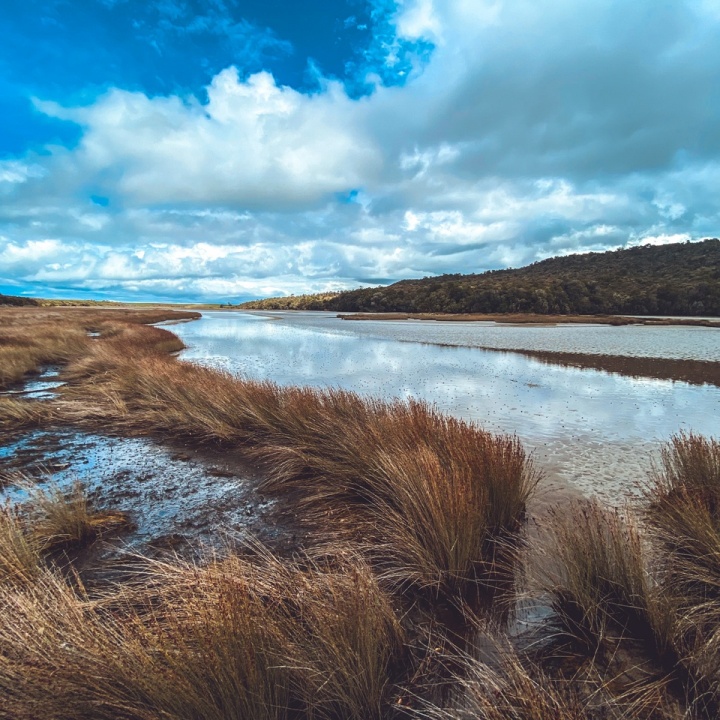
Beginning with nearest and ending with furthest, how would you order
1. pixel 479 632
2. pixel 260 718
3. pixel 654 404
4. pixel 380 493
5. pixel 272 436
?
pixel 260 718 → pixel 479 632 → pixel 380 493 → pixel 272 436 → pixel 654 404

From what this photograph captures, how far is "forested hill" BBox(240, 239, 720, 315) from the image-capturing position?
69.7 m

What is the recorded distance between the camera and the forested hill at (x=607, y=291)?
229 feet

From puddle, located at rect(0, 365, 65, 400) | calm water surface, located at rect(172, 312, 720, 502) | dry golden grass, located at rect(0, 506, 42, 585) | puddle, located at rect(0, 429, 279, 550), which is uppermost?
dry golden grass, located at rect(0, 506, 42, 585)

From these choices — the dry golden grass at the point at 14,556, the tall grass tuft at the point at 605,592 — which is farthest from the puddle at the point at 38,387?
the tall grass tuft at the point at 605,592

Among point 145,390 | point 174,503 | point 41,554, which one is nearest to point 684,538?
point 174,503

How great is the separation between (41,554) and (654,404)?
13022mm

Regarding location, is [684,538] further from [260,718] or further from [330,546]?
[260,718]

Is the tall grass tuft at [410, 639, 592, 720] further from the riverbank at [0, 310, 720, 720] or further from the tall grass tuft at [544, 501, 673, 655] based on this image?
the tall grass tuft at [544, 501, 673, 655]

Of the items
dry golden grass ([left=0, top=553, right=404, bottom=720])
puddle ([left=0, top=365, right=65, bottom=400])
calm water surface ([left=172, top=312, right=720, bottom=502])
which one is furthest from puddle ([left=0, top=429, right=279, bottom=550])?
puddle ([left=0, top=365, right=65, bottom=400])

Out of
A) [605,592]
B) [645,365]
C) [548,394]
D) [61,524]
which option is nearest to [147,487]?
[61,524]

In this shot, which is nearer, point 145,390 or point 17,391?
point 145,390

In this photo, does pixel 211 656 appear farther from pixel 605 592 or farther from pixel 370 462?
pixel 370 462

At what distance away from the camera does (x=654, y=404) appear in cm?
1101

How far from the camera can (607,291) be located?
75.6 meters
